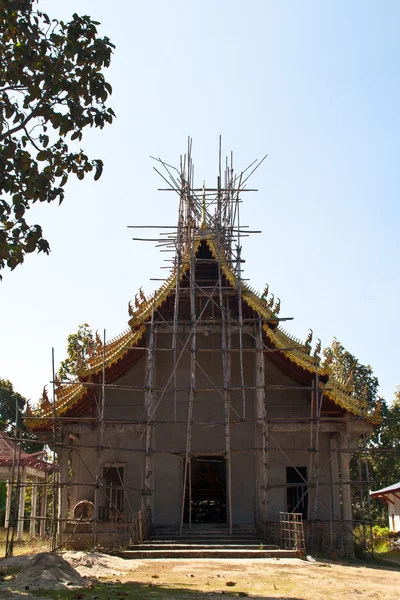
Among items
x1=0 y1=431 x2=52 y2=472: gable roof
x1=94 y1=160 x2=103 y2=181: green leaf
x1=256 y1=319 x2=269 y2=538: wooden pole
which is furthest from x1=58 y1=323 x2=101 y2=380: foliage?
x1=94 y1=160 x2=103 y2=181: green leaf

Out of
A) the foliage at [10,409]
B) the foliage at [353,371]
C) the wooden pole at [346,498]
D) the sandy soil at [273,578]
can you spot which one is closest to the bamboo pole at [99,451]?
the sandy soil at [273,578]

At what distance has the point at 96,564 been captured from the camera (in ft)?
37.6

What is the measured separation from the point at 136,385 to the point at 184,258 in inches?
136

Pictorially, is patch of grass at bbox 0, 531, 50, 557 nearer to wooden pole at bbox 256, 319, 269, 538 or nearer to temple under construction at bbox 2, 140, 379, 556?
temple under construction at bbox 2, 140, 379, 556

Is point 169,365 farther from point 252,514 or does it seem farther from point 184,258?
point 252,514

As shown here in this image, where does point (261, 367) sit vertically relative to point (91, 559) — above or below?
above

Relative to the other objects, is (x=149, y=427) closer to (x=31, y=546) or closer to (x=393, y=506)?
(x=31, y=546)

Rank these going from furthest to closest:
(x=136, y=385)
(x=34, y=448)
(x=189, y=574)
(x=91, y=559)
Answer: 1. (x=34, y=448)
2. (x=136, y=385)
3. (x=91, y=559)
4. (x=189, y=574)

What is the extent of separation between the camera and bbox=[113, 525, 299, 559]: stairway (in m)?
12.8

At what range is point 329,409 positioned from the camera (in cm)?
1633

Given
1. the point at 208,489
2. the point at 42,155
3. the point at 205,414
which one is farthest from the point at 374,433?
the point at 42,155

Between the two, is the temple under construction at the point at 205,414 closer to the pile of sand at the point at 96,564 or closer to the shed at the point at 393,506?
the pile of sand at the point at 96,564

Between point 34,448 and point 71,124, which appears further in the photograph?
point 34,448

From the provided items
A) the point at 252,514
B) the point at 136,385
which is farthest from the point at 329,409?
the point at 136,385
